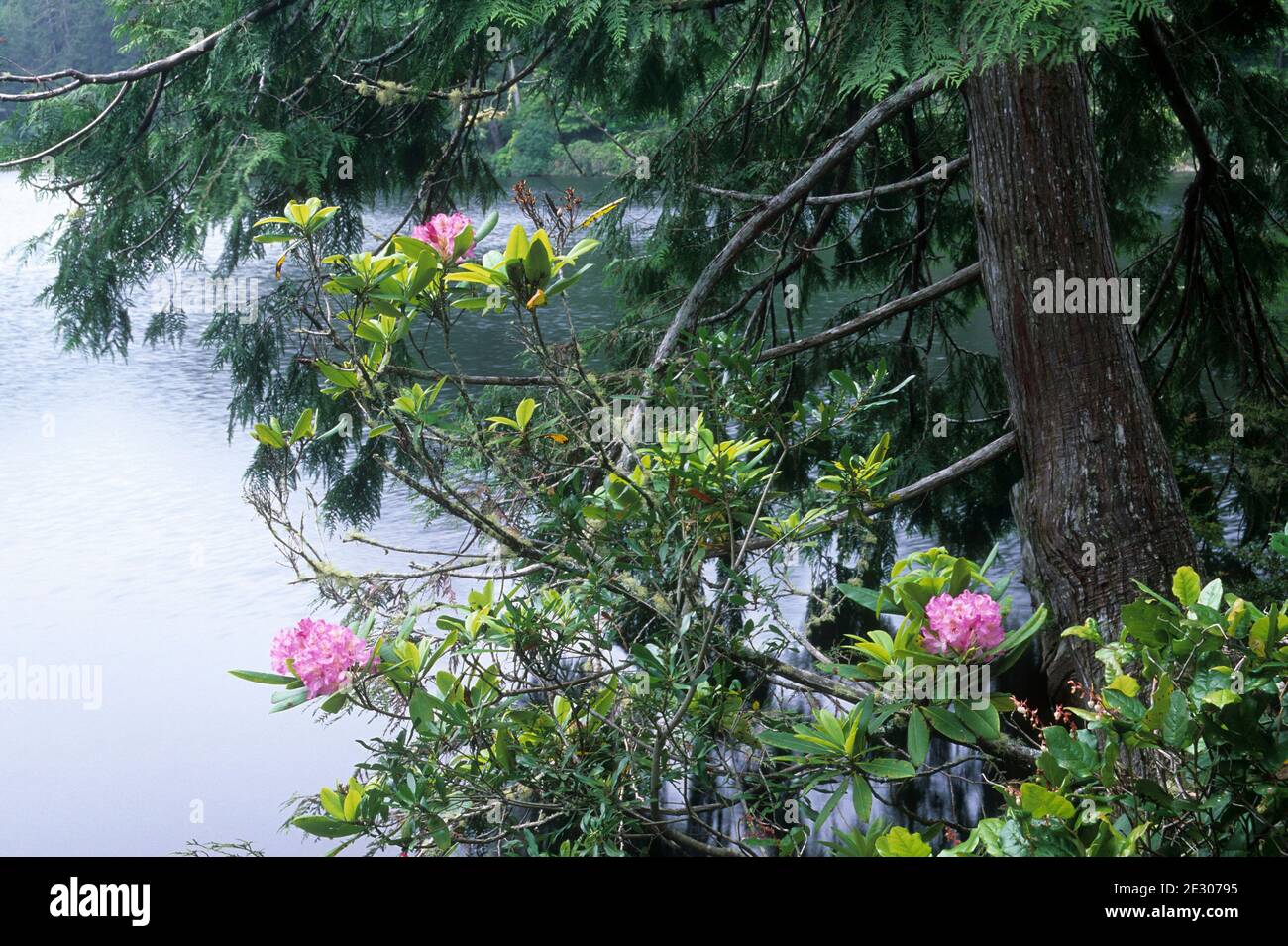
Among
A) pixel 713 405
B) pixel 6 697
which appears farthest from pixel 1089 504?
pixel 6 697

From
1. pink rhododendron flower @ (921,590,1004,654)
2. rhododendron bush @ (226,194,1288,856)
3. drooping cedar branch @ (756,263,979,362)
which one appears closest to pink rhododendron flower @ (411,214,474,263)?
rhododendron bush @ (226,194,1288,856)

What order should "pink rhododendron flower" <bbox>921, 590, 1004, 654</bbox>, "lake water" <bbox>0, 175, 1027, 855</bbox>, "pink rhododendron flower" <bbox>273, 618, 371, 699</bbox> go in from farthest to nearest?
1. "lake water" <bbox>0, 175, 1027, 855</bbox>
2. "pink rhododendron flower" <bbox>273, 618, 371, 699</bbox>
3. "pink rhododendron flower" <bbox>921, 590, 1004, 654</bbox>

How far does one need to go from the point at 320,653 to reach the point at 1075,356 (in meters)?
1.75

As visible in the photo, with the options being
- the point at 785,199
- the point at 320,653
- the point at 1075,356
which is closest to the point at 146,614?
the point at 785,199

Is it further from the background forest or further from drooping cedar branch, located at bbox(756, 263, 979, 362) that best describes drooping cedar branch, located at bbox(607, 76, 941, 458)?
drooping cedar branch, located at bbox(756, 263, 979, 362)

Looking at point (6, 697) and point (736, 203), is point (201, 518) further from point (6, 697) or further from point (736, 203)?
point (736, 203)

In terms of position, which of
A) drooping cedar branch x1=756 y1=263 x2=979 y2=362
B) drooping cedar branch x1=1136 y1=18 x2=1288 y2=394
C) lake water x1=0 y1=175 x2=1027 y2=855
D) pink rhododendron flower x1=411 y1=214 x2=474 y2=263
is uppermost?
drooping cedar branch x1=1136 y1=18 x2=1288 y2=394

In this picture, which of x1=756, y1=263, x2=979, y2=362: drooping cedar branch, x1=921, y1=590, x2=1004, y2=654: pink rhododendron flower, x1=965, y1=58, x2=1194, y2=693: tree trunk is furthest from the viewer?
x1=756, y1=263, x2=979, y2=362: drooping cedar branch

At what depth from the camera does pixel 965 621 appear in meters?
1.25

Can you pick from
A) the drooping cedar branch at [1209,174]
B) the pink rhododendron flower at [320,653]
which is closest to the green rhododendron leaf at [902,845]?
the pink rhododendron flower at [320,653]

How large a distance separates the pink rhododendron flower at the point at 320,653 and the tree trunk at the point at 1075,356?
1630mm

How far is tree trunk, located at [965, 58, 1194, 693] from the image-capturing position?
2348mm

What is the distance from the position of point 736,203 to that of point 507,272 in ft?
8.47

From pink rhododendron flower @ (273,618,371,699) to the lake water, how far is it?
1131mm
